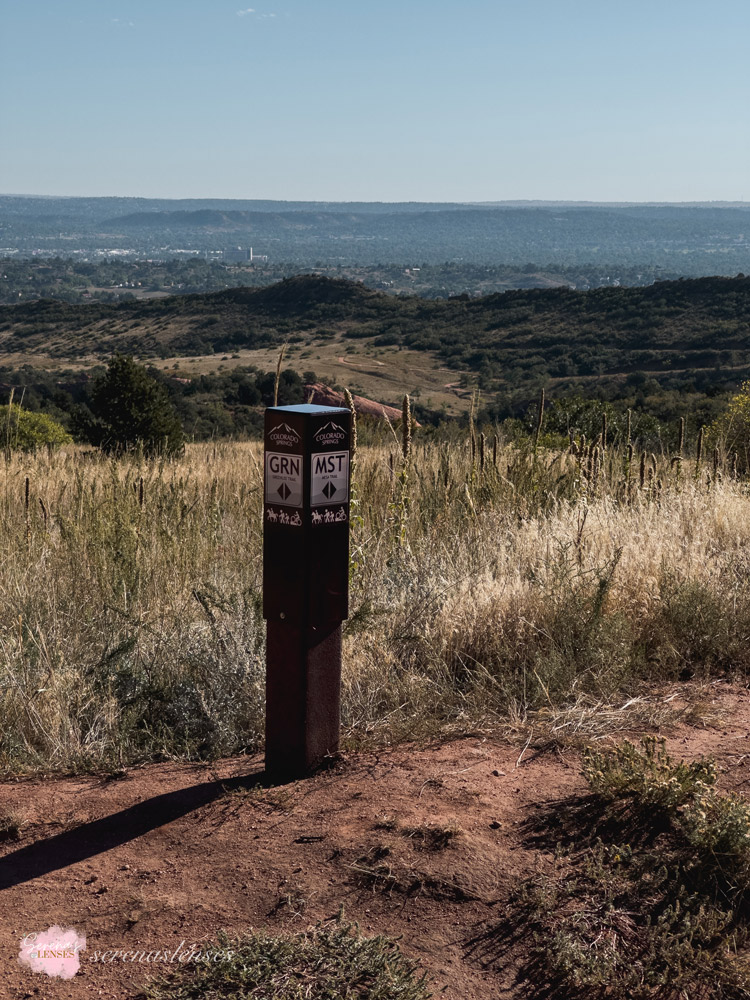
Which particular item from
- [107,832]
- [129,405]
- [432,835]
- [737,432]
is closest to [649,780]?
[432,835]

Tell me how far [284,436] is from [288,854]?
122cm

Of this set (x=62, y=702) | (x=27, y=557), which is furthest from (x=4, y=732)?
(x=27, y=557)

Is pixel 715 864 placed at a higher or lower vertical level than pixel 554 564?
lower

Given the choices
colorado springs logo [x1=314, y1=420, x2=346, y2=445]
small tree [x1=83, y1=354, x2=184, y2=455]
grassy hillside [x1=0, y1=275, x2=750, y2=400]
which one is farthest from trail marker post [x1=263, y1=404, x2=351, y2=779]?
grassy hillside [x1=0, y1=275, x2=750, y2=400]

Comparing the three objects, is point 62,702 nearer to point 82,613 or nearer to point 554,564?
point 82,613

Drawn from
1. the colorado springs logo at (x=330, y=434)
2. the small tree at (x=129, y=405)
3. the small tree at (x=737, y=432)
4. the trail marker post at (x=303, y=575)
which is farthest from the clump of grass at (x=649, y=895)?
the small tree at (x=129, y=405)

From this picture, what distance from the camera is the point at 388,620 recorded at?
169 inches

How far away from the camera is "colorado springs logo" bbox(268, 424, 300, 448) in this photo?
2947 mm

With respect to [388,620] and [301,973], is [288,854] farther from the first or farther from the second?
[388,620]

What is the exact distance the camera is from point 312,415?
292cm

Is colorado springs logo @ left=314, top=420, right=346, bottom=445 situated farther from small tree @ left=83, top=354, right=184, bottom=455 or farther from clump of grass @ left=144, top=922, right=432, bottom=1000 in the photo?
small tree @ left=83, top=354, right=184, bottom=455

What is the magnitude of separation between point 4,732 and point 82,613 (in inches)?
34.1

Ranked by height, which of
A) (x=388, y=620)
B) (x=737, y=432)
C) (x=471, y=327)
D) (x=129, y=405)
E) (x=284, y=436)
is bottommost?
(x=129, y=405)

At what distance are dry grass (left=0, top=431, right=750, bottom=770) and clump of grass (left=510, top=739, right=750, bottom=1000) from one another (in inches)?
26.6
